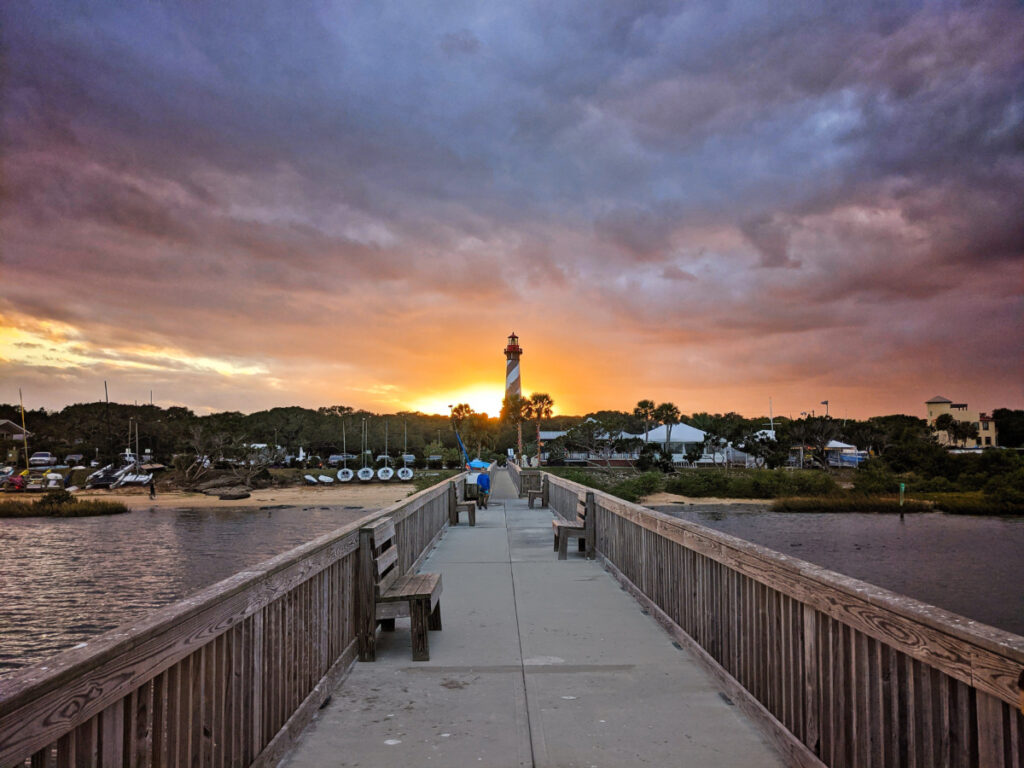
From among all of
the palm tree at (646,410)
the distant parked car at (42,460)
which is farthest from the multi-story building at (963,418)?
the distant parked car at (42,460)

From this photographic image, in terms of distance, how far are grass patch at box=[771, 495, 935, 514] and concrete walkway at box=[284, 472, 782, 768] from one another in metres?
44.8

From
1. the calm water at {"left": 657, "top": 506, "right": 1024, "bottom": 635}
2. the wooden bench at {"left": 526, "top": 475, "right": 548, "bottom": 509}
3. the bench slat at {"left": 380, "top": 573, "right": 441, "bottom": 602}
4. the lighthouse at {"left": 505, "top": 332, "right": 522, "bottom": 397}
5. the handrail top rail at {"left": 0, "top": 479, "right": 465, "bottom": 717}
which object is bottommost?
the calm water at {"left": 657, "top": 506, "right": 1024, "bottom": 635}

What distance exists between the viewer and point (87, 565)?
92.2 ft

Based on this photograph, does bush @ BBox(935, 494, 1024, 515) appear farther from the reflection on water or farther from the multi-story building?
the multi-story building

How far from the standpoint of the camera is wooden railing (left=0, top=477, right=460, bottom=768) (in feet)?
6.41

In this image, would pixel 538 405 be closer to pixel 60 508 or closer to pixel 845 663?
pixel 60 508

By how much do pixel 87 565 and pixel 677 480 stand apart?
4130 cm

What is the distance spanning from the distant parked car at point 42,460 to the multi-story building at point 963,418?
155744 mm

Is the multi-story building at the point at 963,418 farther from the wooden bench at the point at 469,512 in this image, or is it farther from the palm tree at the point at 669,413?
the wooden bench at the point at 469,512

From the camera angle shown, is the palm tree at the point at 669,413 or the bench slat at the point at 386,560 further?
the palm tree at the point at 669,413

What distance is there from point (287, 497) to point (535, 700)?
213 feet

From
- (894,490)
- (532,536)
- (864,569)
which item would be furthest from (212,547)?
(894,490)

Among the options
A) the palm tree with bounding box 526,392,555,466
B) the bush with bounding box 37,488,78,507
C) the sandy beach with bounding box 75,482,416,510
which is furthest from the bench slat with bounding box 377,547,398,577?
the palm tree with bounding box 526,392,555,466

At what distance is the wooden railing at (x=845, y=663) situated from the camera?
89.3 inches
